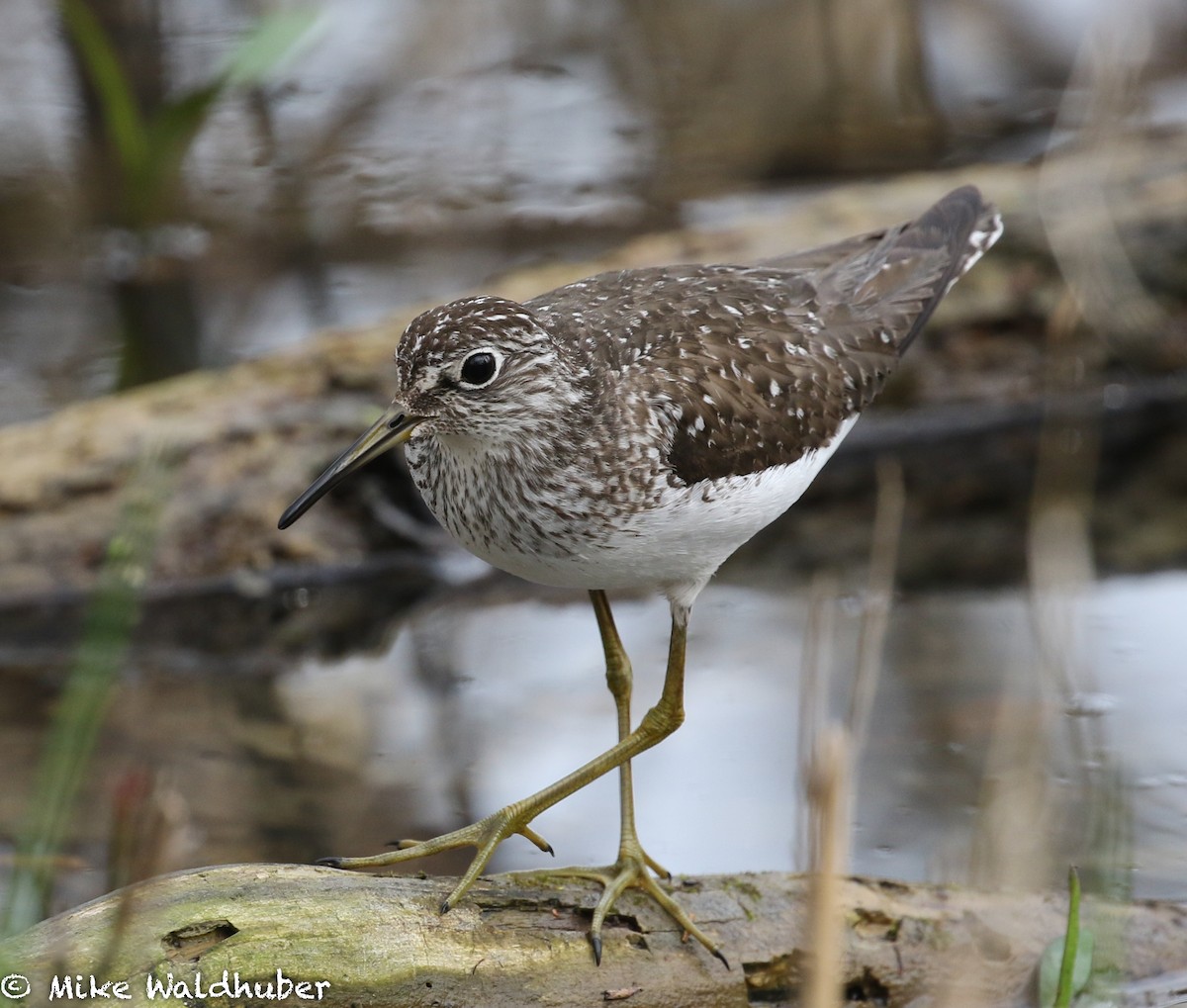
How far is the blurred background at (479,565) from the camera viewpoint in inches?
229

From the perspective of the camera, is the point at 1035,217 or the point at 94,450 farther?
the point at 1035,217

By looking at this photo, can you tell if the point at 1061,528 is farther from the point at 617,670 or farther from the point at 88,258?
the point at 88,258

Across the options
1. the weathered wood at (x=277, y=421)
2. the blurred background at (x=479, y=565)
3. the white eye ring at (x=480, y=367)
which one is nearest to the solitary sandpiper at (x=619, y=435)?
the white eye ring at (x=480, y=367)

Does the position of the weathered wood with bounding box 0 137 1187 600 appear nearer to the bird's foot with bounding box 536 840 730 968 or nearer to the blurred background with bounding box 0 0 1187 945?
the blurred background with bounding box 0 0 1187 945

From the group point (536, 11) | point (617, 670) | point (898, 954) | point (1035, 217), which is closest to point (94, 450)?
point (617, 670)

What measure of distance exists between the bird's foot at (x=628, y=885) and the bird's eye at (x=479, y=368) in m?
1.69

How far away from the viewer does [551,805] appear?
17.6 ft

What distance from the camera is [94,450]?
8539mm

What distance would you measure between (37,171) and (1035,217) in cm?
809

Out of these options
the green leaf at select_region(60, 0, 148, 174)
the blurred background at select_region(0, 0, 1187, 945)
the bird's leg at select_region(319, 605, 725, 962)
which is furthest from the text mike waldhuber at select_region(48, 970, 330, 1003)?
the green leaf at select_region(60, 0, 148, 174)

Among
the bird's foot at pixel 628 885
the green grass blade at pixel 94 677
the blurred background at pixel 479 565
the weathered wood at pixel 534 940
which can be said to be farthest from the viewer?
the blurred background at pixel 479 565

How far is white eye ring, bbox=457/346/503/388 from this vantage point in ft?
15.9

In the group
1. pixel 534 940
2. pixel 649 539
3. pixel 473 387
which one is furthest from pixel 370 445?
pixel 534 940

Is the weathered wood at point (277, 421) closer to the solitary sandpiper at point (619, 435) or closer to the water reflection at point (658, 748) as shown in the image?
the water reflection at point (658, 748)
